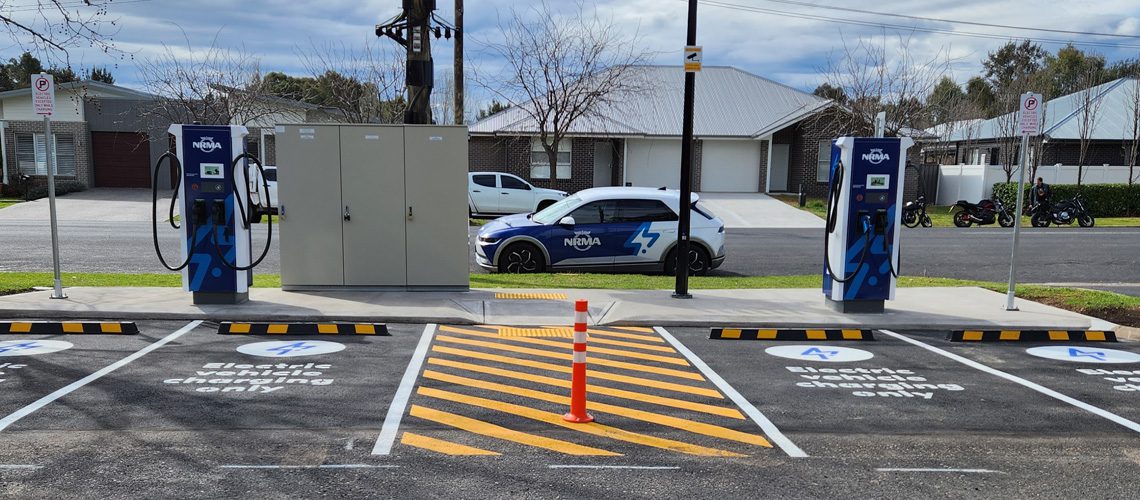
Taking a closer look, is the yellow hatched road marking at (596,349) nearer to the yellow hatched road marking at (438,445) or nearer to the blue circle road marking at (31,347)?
the yellow hatched road marking at (438,445)

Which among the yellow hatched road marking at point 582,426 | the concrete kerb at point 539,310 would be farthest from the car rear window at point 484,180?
the yellow hatched road marking at point 582,426

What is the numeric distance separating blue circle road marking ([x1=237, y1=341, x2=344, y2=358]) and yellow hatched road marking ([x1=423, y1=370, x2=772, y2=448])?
1332mm

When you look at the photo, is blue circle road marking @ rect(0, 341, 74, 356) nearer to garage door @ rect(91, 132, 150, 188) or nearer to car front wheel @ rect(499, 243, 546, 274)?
car front wheel @ rect(499, 243, 546, 274)

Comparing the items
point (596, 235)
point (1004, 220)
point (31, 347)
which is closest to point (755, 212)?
point (1004, 220)

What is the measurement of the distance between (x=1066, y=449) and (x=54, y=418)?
6687 mm

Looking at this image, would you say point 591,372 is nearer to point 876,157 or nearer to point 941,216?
point 876,157

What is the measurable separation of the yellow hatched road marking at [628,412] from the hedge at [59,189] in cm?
3015

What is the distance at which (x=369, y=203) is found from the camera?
10195mm

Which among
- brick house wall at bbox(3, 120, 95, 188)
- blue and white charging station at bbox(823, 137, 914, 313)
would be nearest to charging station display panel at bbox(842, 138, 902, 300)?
blue and white charging station at bbox(823, 137, 914, 313)

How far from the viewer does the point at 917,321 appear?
9180 millimetres

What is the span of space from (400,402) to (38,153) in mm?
33602

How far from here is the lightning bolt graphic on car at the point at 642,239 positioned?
1279 cm

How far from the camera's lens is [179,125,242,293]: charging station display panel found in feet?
29.5

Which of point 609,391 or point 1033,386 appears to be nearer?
point 609,391
